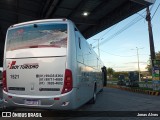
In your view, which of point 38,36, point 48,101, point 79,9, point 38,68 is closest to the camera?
point 48,101

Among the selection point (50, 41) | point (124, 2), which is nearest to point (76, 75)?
point (50, 41)

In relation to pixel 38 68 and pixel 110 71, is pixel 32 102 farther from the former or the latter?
pixel 110 71

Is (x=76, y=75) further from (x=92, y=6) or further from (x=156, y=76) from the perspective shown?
(x=156, y=76)

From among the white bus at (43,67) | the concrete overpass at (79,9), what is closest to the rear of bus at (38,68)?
the white bus at (43,67)

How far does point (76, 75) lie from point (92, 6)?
10646 mm

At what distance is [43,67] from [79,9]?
11240 millimetres

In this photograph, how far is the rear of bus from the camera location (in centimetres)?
698

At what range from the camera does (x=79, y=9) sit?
696 inches

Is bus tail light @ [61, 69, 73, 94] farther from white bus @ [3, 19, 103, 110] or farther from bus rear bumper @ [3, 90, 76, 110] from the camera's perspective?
bus rear bumper @ [3, 90, 76, 110]

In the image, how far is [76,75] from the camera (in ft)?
24.4

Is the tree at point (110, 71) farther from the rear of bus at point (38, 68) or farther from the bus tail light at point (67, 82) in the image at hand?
the bus tail light at point (67, 82)

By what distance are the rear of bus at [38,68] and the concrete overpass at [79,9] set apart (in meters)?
8.09

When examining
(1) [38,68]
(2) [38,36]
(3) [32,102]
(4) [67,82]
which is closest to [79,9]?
(2) [38,36]

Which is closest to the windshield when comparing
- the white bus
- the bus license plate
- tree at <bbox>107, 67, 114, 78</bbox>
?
the white bus
